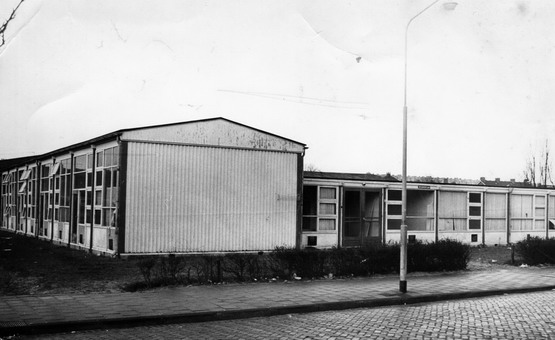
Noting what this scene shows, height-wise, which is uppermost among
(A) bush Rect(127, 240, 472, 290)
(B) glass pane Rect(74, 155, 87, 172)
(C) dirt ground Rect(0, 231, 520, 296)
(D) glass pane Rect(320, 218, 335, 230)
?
(B) glass pane Rect(74, 155, 87, 172)

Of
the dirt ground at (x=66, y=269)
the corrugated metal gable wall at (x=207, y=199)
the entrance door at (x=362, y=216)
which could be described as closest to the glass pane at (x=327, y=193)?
the entrance door at (x=362, y=216)

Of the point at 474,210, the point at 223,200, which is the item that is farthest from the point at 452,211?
the point at 223,200

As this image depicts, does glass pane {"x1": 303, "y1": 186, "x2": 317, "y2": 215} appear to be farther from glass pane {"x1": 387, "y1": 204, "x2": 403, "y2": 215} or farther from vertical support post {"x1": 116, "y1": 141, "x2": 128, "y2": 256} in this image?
vertical support post {"x1": 116, "y1": 141, "x2": 128, "y2": 256}

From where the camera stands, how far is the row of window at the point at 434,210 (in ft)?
82.2

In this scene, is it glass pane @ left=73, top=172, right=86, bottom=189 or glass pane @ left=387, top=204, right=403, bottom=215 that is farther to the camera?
glass pane @ left=387, top=204, right=403, bottom=215

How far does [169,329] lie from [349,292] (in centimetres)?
506

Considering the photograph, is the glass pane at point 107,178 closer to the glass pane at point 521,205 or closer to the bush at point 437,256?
the bush at point 437,256

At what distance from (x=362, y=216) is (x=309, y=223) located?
290cm

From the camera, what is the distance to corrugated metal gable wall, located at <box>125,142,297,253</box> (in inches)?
767

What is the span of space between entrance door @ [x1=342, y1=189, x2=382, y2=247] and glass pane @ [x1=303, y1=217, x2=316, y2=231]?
1814mm

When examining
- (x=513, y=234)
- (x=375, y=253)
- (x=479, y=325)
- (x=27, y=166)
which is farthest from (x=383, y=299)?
(x=27, y=166)

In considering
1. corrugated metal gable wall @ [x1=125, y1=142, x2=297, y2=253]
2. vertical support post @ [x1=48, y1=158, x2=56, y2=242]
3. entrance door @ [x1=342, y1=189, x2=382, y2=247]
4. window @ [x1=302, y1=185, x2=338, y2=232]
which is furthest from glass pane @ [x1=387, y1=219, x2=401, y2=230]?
vertical support post @ [x1=48, y1=158, x2=56, y2=242]

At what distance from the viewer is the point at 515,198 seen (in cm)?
3028

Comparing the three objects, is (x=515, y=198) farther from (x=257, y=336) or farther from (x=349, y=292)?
(x=257, y=336)
